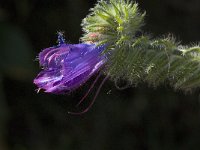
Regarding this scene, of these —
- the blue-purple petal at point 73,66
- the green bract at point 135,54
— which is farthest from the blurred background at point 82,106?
the green bract at point 135,54

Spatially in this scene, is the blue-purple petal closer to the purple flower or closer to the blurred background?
the purple flower

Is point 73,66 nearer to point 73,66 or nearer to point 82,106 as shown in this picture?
point 73,66

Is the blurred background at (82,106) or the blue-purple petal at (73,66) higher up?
the blurred background at (82,106)

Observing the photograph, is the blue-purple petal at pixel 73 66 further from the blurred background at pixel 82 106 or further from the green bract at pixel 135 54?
the blurred background at pixel 82 106

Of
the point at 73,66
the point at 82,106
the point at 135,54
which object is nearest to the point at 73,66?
the point at 73,66

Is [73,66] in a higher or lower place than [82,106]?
lower

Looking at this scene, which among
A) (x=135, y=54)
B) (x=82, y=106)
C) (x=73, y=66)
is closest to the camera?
(x=135, y=54)
